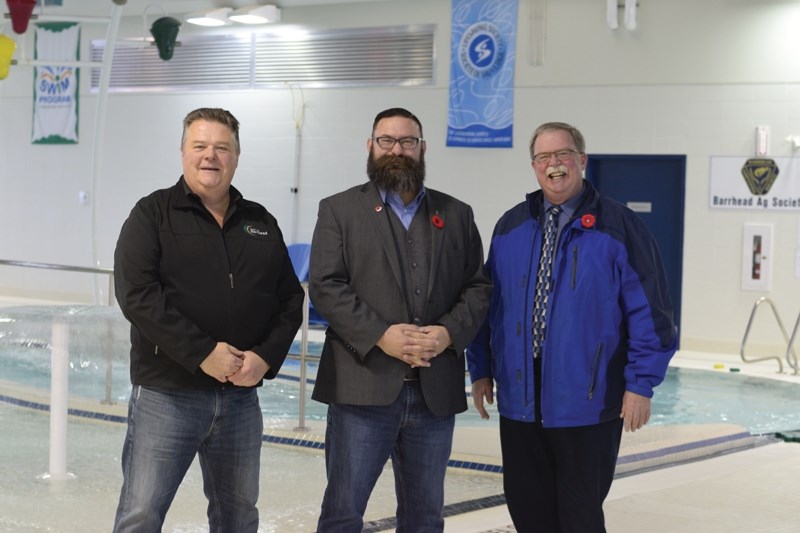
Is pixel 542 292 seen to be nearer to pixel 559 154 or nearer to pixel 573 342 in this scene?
pixel 573 342

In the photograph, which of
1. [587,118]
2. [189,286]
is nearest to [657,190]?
[587,118]

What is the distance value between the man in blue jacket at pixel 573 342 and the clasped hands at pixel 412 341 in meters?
0.28

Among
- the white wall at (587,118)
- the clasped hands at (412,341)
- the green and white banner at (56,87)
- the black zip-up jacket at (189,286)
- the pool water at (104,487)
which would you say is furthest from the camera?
the green and white banner at (56,87)

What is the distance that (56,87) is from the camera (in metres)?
14.1

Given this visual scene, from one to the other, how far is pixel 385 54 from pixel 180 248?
9.54 metres

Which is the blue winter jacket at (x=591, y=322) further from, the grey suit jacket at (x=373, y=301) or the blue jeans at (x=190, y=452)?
the blue jeans at (x=190, y=452)

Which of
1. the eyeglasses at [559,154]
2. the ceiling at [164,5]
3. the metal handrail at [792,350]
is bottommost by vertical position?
the metal handrail at [792,350]

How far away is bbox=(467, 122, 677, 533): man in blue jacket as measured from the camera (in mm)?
3025

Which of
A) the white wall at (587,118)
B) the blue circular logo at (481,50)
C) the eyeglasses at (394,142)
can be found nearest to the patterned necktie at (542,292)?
the eyeglasses at (394,142)

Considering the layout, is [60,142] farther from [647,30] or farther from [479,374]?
[479,374]

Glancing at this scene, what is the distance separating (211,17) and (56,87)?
3044mm

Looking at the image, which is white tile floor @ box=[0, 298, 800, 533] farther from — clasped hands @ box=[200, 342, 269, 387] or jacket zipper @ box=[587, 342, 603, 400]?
clasped hands @ box=[200, 342, 269, 387]

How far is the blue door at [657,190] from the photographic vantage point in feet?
35.7

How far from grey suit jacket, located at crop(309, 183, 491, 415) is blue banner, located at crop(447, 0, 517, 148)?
8474 mm
